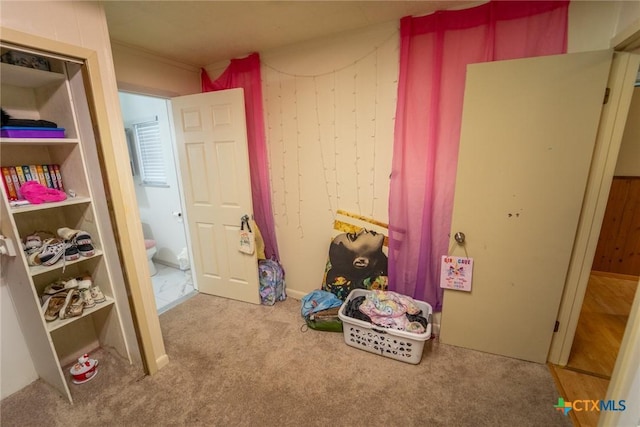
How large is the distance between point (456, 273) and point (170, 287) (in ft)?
9.51

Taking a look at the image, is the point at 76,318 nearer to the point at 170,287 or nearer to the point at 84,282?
the point at 84,282

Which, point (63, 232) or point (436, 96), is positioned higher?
point (436, 96)

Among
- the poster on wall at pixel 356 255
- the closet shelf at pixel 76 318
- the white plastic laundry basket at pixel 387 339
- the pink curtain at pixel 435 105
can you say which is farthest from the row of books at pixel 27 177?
the pink curtain at pixel 435 105

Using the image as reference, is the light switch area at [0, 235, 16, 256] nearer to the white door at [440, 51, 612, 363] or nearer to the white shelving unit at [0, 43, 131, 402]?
the white shelving unit at [0, 43, 131, 402]

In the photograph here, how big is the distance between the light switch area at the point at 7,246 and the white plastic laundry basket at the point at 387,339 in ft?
6.22

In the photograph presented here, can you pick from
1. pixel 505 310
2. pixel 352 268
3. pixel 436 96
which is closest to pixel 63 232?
pixel 352 268

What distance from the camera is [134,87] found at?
2.15 metres

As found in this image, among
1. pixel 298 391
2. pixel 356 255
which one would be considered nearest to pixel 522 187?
pixel 356 255

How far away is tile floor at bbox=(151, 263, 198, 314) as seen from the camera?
2.68 meters

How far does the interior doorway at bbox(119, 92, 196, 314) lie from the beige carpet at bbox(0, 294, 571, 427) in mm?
1069

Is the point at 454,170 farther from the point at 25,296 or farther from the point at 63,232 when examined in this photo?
the point at 25,296

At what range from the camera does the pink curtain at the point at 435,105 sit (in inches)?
61.0

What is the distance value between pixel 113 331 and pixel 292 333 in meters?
1.28

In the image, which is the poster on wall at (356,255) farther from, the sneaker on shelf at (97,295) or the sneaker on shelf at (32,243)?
the sneaker on shelf at (32,243)
